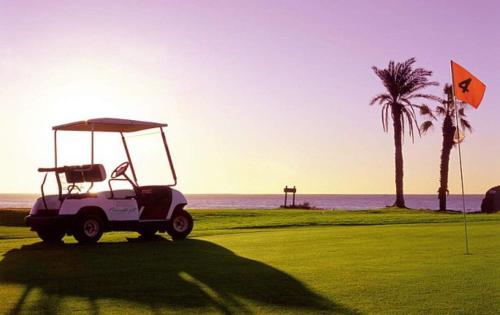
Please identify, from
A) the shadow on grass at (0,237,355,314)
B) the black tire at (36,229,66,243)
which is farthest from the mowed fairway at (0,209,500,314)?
the black tire at (36,229,66,243)

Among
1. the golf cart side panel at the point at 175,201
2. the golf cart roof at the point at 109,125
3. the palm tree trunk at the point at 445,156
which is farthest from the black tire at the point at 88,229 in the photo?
the palm tree trunk at the point at 445,156

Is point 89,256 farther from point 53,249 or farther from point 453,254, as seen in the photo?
point 453,254

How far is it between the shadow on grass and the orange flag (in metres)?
5.09

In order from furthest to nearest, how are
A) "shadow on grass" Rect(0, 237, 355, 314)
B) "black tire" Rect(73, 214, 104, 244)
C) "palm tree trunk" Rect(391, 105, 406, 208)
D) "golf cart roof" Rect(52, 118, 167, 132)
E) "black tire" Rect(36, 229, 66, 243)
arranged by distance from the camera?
"palm tree trunk" Rect(391, 105, 406, 208) → "black tire" Rect(36, 229, 66, 243) → "golf cart roof" Rect(52, 118, 167, 132) → "black tire" Rect(73, 214, 104, 244) → "shadow on grass" Rect(0, 237, 355, 314)

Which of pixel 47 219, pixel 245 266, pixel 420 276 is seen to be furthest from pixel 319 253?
pixel 47 219

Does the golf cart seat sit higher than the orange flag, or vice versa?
the orange flag

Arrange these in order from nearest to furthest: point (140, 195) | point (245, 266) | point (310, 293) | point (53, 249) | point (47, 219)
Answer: point (310, 293)
point (245, 266)
point (53, 249)
point (47, 219)
point (140, 195)

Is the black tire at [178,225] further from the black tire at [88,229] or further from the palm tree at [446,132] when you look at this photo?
the palm tree at [446,132]

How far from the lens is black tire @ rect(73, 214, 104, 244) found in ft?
50.9

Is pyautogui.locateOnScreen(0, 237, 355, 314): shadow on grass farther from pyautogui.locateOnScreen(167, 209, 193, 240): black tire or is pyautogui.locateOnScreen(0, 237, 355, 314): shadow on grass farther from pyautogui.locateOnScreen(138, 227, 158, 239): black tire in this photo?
pyautogui.locateOnScreen(167, 209, 193, 240): black tire

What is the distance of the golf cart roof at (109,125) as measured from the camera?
1592cm

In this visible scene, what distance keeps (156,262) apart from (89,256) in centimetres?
173

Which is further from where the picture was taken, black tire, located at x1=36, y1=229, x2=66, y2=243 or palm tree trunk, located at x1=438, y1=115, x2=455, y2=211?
palm tree trunk, located at x1=438, y1=115, x2=455, y2=211

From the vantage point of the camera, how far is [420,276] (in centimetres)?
905
